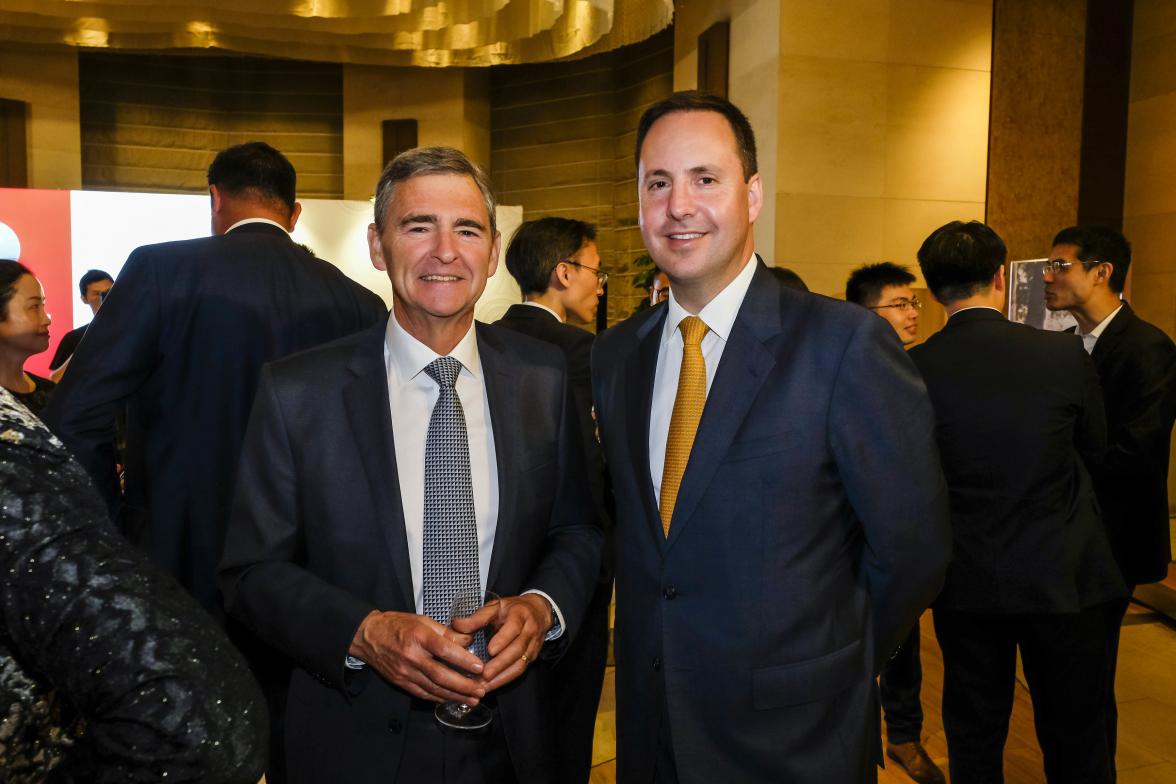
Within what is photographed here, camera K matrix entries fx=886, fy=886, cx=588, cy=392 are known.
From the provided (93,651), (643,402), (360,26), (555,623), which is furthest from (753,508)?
(360,26)

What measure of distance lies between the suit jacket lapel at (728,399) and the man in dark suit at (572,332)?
44.8 inches

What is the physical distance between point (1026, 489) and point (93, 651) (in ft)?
7.95

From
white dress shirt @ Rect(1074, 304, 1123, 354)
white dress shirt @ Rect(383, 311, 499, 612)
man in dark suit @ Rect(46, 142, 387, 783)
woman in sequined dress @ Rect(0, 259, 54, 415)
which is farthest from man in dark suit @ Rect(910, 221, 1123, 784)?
woman in sequined dress @ Rect(0, 259, 54, 415)

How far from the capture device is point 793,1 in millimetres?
6867

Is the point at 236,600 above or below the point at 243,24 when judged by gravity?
below

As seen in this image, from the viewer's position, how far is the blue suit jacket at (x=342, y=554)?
1.48m

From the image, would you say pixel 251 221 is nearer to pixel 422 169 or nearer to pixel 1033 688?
pixel 422 169

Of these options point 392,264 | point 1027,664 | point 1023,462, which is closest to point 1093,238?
point 1023,462

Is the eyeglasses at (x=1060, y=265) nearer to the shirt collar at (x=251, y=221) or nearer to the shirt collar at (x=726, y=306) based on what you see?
the shirt collar at (x=726, y=306)

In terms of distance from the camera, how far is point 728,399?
57.9 inches

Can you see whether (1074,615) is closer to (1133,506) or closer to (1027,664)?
(1027,664)

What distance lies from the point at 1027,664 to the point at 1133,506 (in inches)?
37.9

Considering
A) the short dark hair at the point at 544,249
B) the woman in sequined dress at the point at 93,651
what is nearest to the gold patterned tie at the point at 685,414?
the woman in sequined dress at the point at 93,651

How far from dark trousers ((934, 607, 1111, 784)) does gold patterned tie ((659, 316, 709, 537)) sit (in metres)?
1.53
